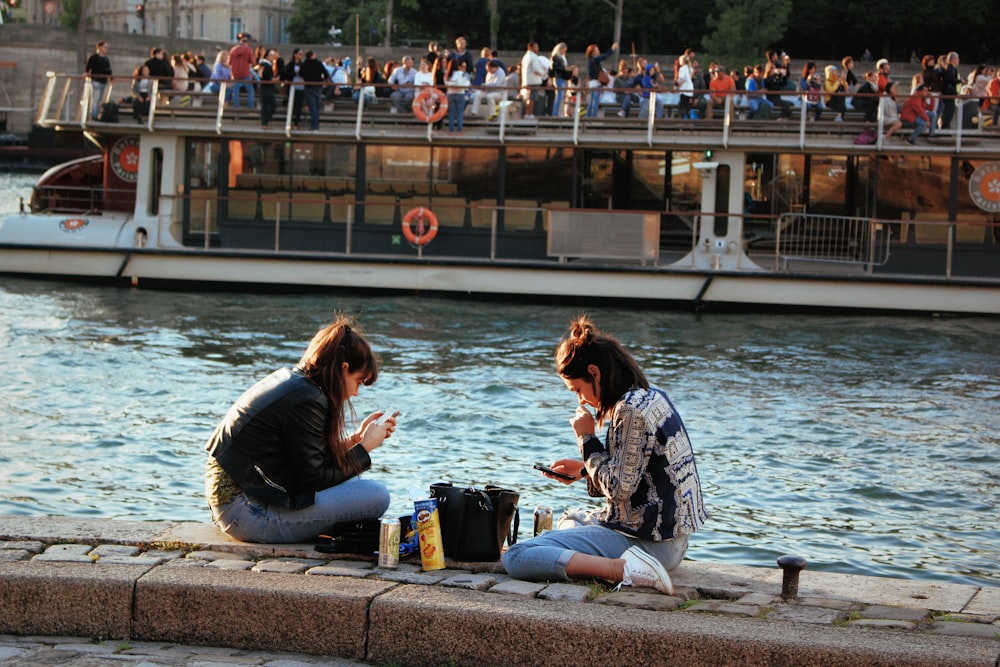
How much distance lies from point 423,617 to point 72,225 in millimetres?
20958

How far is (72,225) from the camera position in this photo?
25.5 m

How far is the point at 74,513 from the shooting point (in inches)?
414

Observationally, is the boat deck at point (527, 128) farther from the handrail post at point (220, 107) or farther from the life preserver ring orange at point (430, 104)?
the life preserver ring orange at point (430, 104)

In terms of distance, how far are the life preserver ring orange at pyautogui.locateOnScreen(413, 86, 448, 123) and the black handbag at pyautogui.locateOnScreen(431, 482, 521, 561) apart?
1798 cm

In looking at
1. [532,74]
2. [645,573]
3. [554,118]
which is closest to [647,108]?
[554,118]

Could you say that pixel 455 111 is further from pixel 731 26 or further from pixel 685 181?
pixel 731 26

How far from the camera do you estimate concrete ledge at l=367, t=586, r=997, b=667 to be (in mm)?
5621

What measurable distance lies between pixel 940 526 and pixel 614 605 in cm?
532

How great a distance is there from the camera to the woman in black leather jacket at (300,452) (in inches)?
269

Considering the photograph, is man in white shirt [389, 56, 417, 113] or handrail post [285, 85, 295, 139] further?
man in white shirt [389, 56, 417, 113]

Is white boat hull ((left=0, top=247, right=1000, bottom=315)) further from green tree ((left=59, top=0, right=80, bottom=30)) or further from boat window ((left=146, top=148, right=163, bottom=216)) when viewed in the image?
green tree ((left=59, top=0, right=80, bottom=30))

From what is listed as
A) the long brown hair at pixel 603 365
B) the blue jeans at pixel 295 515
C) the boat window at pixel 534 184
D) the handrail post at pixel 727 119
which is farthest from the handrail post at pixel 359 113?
the long brown hair at pixel 603 365

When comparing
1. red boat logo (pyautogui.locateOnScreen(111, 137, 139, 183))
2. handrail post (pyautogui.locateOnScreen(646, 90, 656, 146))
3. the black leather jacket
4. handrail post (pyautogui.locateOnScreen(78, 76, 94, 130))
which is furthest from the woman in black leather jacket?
red boat logo (pyautogui.locateOnScreen(111, 137, 139, 183))

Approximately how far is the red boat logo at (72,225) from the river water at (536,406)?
105 cm
